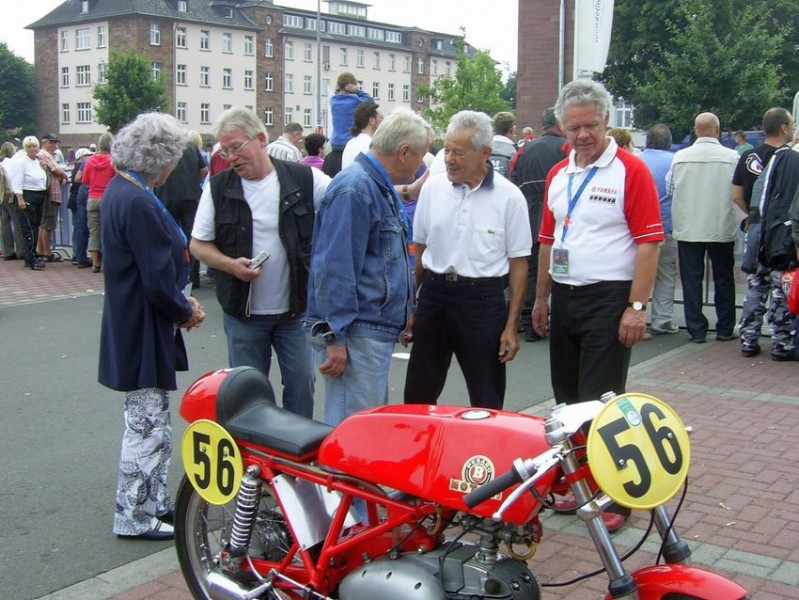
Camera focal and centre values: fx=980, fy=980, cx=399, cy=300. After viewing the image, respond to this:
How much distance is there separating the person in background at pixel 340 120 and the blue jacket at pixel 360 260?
5022 mm

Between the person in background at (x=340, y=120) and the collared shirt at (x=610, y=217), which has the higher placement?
the person in background at (x=340, y=120)

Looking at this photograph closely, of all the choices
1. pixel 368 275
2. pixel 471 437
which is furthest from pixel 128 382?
pixel 471 437

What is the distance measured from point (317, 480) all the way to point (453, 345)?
1.78 metres

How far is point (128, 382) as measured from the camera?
436cm

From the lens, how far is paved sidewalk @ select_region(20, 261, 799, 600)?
408 cm

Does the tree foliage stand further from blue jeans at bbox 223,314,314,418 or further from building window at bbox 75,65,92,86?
building window at bbox 75,65,92,86

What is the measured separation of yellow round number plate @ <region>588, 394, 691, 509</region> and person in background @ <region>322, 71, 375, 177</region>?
6.63 m

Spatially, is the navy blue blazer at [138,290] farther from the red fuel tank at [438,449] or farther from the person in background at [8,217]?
the person in background at [8,217]

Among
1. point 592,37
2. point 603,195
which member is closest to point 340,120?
A: point 592,37

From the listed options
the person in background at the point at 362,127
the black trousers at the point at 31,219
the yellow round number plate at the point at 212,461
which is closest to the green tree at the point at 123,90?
the black trousers at the point at 31,219

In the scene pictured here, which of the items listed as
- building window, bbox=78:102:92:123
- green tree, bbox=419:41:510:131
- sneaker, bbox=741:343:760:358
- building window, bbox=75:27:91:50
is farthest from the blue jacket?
building window, bbox=75:27:91:50

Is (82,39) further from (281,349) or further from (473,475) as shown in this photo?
(473,475)

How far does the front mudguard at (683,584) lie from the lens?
269 centimetres

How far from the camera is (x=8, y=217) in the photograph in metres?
16.4
